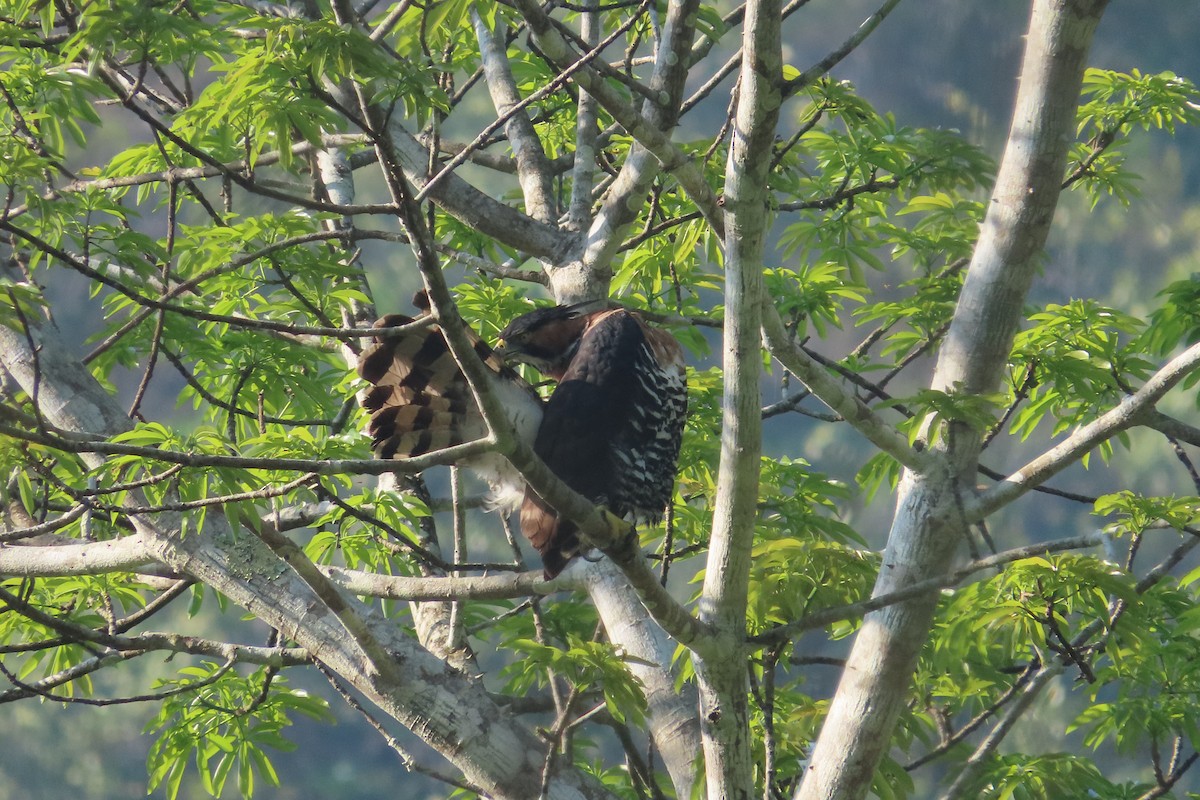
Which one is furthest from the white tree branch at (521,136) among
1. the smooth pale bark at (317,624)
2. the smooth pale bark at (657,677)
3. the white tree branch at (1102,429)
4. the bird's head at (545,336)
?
the white tree branch at (1102,429)

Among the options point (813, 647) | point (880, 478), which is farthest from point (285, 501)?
point (813, 647)

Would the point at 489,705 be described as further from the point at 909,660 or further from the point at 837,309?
the point at 837,309

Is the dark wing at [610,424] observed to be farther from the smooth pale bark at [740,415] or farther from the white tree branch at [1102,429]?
the white tree branch at [1102,429]

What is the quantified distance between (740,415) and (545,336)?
94cm

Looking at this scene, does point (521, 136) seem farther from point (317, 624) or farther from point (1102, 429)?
point (1102, 429)

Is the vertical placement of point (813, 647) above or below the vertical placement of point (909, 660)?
above

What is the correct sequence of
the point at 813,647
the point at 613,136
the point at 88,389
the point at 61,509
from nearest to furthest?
1. the point at 88,389
2. the point at 61,509
3. the point at 613,136
4. the point at 813,647

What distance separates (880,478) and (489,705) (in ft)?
4.16

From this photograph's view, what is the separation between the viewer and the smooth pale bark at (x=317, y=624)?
2705mm

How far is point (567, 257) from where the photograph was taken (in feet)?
10.8

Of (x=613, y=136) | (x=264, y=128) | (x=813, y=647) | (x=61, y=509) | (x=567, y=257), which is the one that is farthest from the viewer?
(x=813, y=647)

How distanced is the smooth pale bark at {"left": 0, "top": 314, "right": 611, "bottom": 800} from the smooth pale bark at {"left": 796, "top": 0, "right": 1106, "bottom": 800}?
782 mm

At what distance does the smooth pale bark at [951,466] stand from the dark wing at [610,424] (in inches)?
26.2

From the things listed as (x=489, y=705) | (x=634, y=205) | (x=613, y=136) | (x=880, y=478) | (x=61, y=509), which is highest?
(x=613, y=136)
